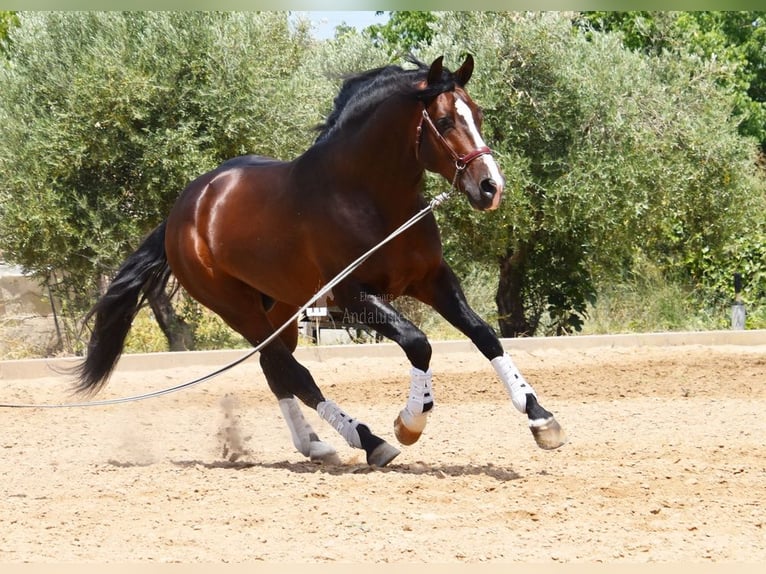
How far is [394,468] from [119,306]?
251 centimetres

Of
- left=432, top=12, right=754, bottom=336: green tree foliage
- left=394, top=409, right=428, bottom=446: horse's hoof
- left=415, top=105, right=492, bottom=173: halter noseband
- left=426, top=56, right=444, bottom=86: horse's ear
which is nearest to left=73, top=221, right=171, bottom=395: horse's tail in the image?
left=394, top=409, right=428, bottom=446: horse's hoof

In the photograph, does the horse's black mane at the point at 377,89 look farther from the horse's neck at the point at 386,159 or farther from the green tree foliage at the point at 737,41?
the green tree foliage at the point at 737,41

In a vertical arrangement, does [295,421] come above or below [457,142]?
below

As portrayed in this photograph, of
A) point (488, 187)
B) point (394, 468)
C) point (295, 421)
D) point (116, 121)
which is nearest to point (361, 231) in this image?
point (488, 187)

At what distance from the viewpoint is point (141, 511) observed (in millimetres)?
5121

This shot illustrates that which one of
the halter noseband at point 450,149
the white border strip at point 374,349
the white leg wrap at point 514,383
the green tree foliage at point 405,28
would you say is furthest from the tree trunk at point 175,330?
the green tree foliage at point 405,28

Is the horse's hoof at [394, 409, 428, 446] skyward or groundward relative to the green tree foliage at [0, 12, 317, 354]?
groundward

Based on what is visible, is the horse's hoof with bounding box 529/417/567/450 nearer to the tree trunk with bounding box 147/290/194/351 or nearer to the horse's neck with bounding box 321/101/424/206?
the horse's neck with bounding box 321/101/424/206

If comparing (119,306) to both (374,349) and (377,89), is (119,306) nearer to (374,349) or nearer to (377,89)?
(377,89)

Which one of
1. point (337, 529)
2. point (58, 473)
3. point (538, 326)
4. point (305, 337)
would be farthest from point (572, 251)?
point (337, 529)

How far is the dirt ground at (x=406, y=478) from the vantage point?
4352 millimetres

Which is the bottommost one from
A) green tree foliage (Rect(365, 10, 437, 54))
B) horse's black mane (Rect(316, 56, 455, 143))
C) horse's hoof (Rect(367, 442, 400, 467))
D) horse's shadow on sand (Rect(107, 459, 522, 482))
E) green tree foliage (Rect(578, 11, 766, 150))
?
horse's shadow on sand (Rect(107, 459, 522, 482))

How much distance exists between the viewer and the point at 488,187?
5238 millimetres

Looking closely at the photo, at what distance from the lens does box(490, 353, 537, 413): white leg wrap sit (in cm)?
569
